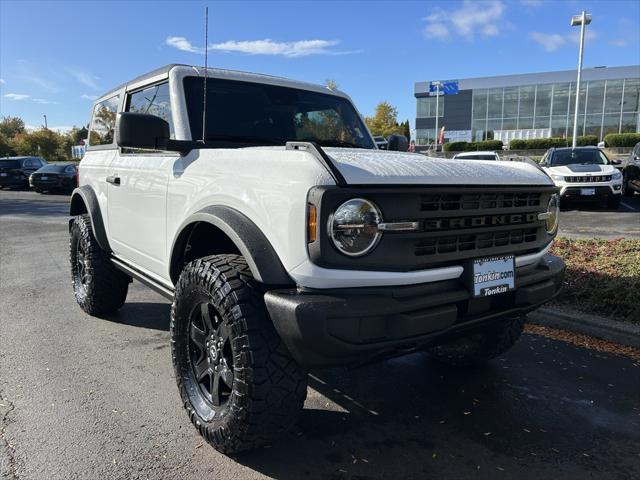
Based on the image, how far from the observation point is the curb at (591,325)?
409cm

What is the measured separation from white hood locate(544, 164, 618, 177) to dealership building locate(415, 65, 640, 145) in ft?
101

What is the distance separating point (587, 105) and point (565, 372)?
45913 millimetres

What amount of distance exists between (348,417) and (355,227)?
54.2 inches

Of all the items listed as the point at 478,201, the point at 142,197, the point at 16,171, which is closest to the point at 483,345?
the point at 478,201

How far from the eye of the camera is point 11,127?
61.3 meters

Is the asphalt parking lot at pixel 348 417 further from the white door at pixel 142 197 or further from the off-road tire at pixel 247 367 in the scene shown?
the white door at pixel 142 197

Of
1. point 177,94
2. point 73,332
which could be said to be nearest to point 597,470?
point 177,94

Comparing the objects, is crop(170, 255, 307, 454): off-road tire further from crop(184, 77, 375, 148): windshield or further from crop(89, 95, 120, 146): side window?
crop(89, 95, 120, 146): side window

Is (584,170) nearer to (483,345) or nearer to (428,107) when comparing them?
(483,345)

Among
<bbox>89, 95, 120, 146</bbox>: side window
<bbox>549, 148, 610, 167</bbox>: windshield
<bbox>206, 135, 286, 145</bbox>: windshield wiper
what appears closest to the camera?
<bbox>206, 135, 286, 145</bbox>: windshield wiper

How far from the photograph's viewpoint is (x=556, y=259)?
3092 millimetres

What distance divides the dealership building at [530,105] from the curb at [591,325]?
39618mm

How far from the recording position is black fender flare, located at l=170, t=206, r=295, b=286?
2182 mm

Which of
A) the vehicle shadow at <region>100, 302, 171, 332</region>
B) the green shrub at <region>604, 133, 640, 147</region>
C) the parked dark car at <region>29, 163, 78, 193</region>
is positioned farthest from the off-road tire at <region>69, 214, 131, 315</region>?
the green shrub at <region>604, 133, 640, 147</region>
